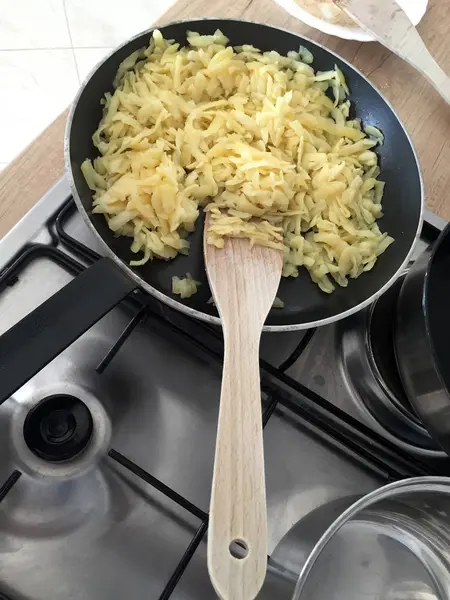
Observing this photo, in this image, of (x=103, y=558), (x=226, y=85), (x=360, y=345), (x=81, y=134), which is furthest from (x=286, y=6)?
(x=103, y=558)

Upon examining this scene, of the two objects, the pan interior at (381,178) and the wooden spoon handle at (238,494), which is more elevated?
the pan interior at (381,178)

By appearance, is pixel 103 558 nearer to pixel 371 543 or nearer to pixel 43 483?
pixel 43 483

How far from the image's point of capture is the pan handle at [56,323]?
17.9 inches

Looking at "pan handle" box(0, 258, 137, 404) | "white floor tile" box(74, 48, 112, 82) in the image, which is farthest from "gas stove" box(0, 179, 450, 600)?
"white floor tile" box(74, 48, 112, 82)

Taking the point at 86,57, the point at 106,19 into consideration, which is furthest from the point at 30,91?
the point at 106,19

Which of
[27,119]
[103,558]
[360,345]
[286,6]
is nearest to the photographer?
[103,558]

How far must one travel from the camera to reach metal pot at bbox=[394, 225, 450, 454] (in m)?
0.55

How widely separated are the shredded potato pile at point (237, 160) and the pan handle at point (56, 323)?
0.12 m

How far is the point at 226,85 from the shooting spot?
2.35ft

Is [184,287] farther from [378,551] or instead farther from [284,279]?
[378,551]

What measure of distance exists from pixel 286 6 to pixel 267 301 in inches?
18.2

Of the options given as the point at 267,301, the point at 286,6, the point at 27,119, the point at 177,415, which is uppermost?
the point at 286,6

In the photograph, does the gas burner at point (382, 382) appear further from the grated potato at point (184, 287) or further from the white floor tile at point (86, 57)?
the white floor tile at point (86, 57)

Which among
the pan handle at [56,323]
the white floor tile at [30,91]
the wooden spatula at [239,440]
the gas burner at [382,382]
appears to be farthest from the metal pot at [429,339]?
the white floor tile at [30,91]
